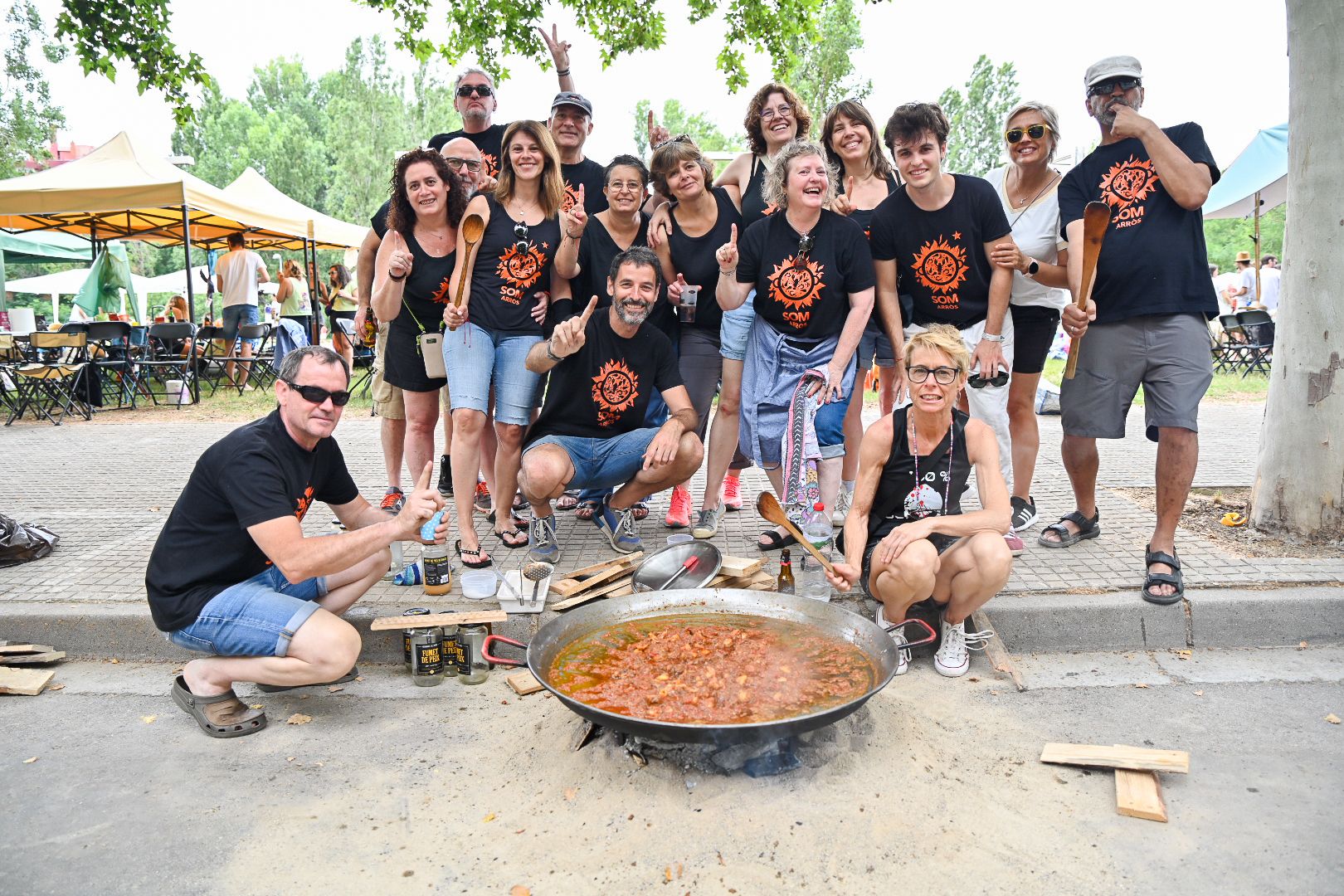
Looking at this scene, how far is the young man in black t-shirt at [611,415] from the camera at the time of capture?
14.6 feet

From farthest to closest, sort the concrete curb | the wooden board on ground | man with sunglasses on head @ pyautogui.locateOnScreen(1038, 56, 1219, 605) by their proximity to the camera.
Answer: man with sunglasses on head @ pyautogui.locateOnScreen(1038, 56, 1219, 605), the concrete curb, the wooden board on ground

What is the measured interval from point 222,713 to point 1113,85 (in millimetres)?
4566

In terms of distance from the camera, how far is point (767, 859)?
231 cm

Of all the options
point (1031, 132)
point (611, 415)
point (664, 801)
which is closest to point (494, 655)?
point (664, 801)

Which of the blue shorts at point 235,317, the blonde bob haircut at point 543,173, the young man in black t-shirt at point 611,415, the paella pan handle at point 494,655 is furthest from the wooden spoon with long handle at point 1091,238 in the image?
the blue shorts at point 235,317

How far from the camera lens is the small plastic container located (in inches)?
158

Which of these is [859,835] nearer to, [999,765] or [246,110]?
[999,765]

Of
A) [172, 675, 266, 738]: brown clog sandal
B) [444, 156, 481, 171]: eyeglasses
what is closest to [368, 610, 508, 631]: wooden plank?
[172, 675, 266, 738]: brown clog sandal

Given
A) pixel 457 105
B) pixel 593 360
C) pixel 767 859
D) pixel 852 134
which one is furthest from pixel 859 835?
pixel 457 105

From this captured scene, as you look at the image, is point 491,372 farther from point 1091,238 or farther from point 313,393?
point 1091,238

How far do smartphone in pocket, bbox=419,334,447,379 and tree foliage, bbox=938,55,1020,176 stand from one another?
37210mm

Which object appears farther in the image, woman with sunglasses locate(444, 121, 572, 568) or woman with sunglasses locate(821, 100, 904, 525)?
woman with sunglasses locate(821, 100, 904, 525)

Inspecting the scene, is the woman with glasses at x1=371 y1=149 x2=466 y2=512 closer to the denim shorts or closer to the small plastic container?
the denim shorts

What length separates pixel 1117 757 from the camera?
2738 mm
